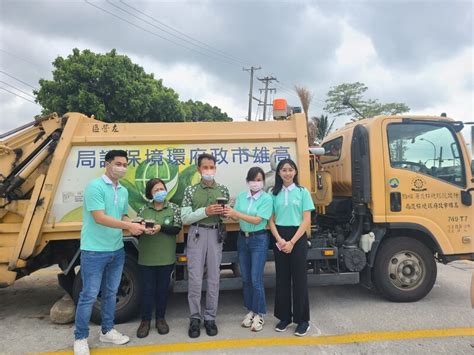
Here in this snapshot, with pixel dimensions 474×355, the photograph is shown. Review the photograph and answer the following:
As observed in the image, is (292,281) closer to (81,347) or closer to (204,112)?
(81,347)

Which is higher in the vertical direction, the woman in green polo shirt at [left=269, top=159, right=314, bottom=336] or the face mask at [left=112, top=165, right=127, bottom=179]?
the face mask at [left=112, top=165, right=127, bottom=179]

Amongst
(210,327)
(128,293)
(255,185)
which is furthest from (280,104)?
(128,293)

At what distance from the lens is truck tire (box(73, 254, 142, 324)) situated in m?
4.41

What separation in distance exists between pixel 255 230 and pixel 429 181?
238 centimetres

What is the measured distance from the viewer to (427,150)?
4.82 m

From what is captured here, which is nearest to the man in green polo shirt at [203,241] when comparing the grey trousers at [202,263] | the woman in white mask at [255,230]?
the grey trousers at [202,263]

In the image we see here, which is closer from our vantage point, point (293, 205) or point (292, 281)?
point (293, 205)

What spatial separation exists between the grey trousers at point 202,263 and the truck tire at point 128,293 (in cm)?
83

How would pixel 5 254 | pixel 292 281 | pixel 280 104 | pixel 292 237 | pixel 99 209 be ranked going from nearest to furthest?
pixel 99 209, pixel 292 237, pixel 292 281, pixel 5 254, pixel 280 104

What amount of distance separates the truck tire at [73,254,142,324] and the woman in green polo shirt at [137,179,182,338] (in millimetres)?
434

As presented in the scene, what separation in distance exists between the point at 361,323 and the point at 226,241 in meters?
1.79

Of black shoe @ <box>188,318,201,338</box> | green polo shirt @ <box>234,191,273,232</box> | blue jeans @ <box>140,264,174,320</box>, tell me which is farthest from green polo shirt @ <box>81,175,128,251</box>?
green polo shirt @ <box>234,191,273,232</box>

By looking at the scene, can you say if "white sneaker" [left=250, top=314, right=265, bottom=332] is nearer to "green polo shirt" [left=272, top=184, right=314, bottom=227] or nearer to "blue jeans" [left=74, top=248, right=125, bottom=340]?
"green polo shirt" [left=272, top=184, right=314, bottom=227]

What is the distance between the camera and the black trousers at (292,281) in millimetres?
3916
